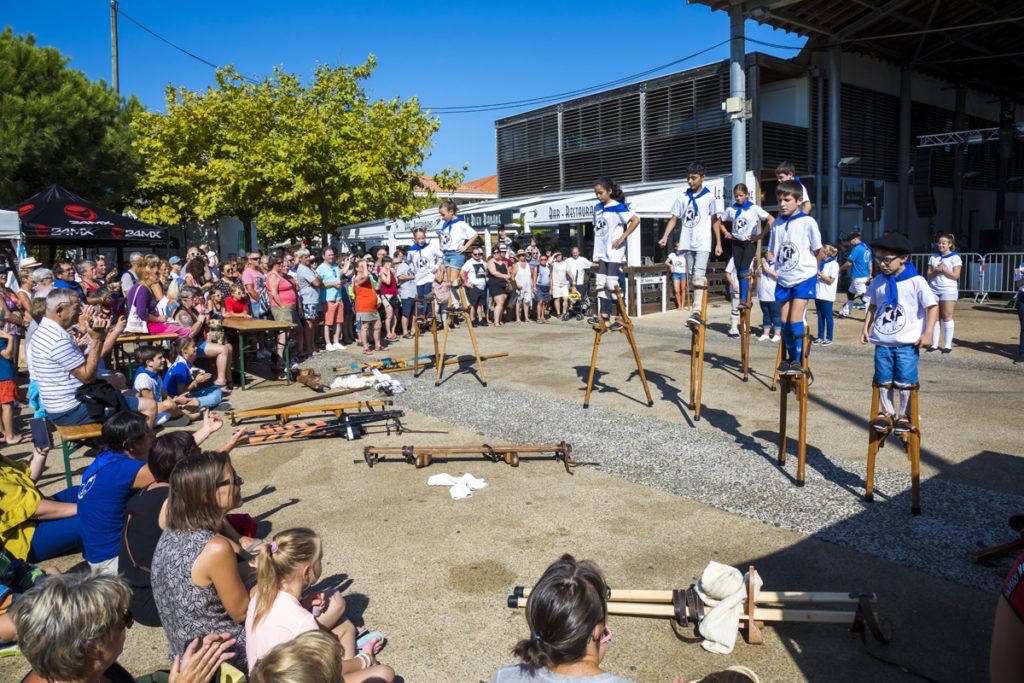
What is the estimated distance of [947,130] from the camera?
2723cm

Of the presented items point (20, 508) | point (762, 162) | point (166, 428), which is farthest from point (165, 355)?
point (762, 162)

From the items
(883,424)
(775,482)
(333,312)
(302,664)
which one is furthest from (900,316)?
(333,312)

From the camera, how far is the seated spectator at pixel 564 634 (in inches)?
91.7

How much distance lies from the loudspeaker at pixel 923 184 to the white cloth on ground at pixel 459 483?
23869 millimetres

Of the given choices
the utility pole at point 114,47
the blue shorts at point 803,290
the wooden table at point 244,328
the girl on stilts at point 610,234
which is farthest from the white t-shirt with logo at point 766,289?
the utility pole at point 114,47

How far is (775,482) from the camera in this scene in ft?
19.4

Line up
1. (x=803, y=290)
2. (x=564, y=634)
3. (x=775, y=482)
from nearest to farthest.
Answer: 1. (x=564, y=634)
2. (x=775, y=482)
3. (x=803, y=290)

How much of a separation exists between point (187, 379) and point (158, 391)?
2.05ft

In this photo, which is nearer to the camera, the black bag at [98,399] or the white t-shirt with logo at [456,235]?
the black bag at [98,399]

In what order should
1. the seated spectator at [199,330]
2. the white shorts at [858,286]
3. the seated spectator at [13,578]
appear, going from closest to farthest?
the seated spectator at [13,578]
the seated spectator at [199,330]
the white shorts at [858,286]

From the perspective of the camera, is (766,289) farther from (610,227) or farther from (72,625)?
(72,625)

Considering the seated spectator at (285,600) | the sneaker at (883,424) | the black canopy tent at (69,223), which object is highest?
the black canopy tent at (69,223)

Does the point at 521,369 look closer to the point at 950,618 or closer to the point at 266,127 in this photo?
the point at 950,618

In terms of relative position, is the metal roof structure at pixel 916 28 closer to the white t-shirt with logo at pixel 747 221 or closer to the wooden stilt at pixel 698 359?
the white t-shirt with logo at pixel 747 221
